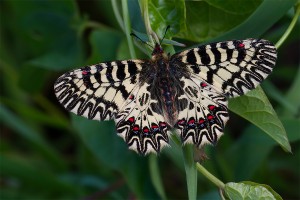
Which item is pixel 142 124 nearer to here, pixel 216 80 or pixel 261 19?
pixel 216 80

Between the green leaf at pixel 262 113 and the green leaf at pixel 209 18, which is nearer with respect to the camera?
the green leaf at pixel 262 113

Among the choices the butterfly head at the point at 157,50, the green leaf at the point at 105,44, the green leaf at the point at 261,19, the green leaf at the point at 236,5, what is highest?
the green leaf at the point at 105,44

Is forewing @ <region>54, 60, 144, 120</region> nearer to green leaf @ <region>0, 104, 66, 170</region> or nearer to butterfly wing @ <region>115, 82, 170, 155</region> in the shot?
butterfly wing @ <region>115, 82, 170, 155</region>

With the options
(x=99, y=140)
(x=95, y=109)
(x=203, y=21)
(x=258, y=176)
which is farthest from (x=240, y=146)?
(x=95, y=109)

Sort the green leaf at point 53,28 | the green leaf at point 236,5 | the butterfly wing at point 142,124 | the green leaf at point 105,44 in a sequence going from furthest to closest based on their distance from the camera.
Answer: the green leaf at point 53,28 → the green leaf at point 105,44 → the green leaf at point 236,5 → the butterfly wing at point 142,124

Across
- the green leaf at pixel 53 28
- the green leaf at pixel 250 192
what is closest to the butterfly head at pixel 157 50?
the green leaf at pixel 250 192

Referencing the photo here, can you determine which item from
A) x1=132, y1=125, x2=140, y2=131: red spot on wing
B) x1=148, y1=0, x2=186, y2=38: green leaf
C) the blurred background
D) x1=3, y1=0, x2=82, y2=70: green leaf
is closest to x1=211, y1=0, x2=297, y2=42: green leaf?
the blurred background

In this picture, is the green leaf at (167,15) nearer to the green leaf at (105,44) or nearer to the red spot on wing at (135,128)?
the red spot on wing at (135,128)
